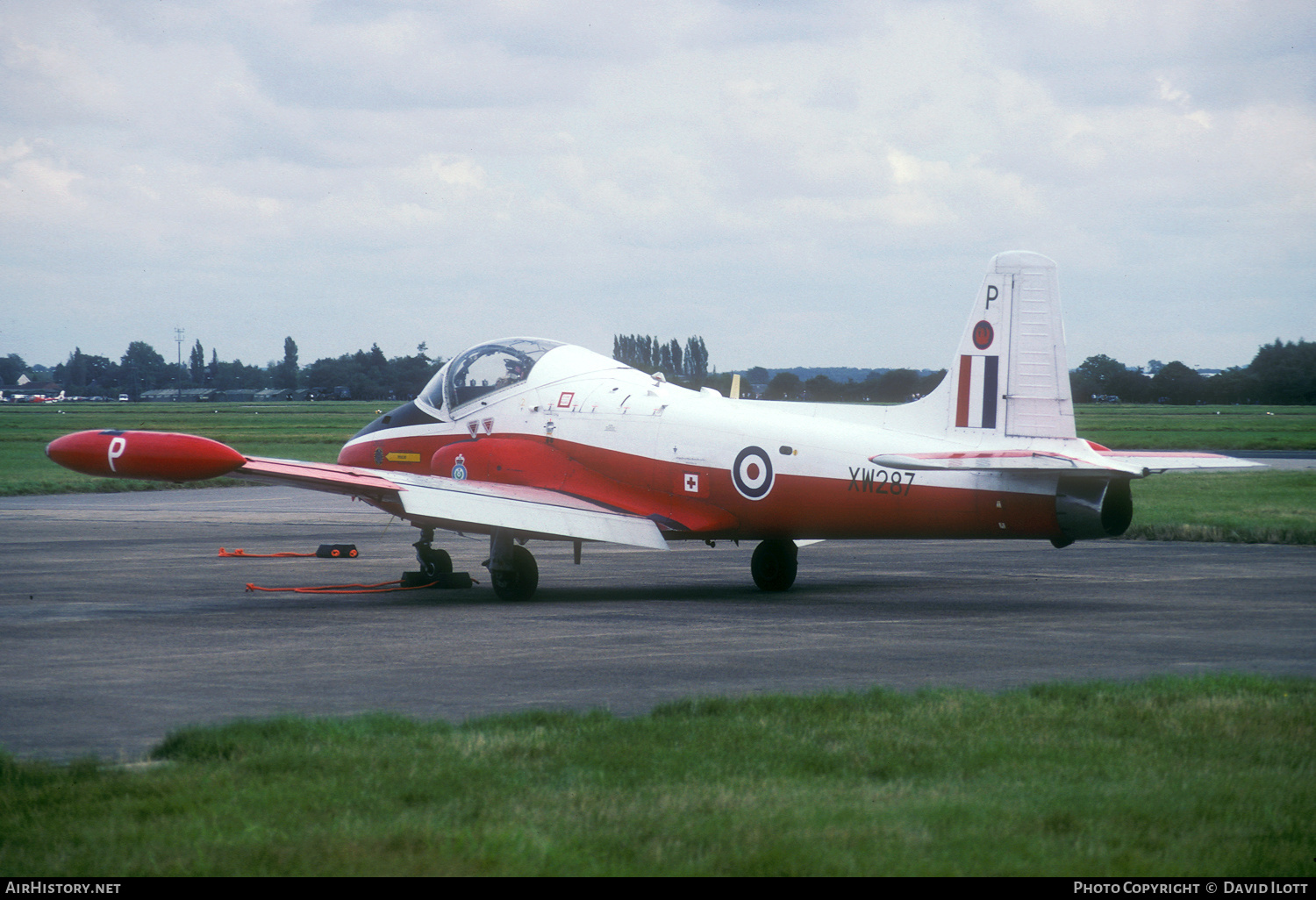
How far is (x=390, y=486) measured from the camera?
16422mm

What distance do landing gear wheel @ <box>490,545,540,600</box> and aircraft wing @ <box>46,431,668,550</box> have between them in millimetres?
394

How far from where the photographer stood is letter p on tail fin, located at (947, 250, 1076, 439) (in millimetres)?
14961

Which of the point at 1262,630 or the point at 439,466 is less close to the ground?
the point at 439,466

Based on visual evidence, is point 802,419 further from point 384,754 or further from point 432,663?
point 384,754

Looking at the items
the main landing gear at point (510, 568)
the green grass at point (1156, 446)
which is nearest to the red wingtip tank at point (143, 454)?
the main landing gear at point (510, 568)

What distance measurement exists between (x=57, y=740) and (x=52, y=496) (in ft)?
103

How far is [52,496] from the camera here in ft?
122

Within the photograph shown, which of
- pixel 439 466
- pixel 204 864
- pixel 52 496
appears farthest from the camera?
pixel 52 496

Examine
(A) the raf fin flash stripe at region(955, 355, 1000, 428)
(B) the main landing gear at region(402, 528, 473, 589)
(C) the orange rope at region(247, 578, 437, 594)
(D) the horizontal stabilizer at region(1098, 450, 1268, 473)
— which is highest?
(A) the raf fin flash stripe at region(955, 355, 1000, 428)

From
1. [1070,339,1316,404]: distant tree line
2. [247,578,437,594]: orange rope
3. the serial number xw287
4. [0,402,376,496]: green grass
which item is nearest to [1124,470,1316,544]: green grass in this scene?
the serial number xw287

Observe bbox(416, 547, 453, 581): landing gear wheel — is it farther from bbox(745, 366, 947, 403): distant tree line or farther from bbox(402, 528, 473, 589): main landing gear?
bbox(745, 366, 947, 403): distant tree line

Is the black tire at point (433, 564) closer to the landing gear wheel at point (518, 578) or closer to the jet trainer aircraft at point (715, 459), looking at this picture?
the jet trainer aircraft at point (715, 459)

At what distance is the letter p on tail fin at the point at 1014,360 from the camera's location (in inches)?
589

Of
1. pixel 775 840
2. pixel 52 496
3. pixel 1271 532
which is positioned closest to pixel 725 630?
pixel 775 840
